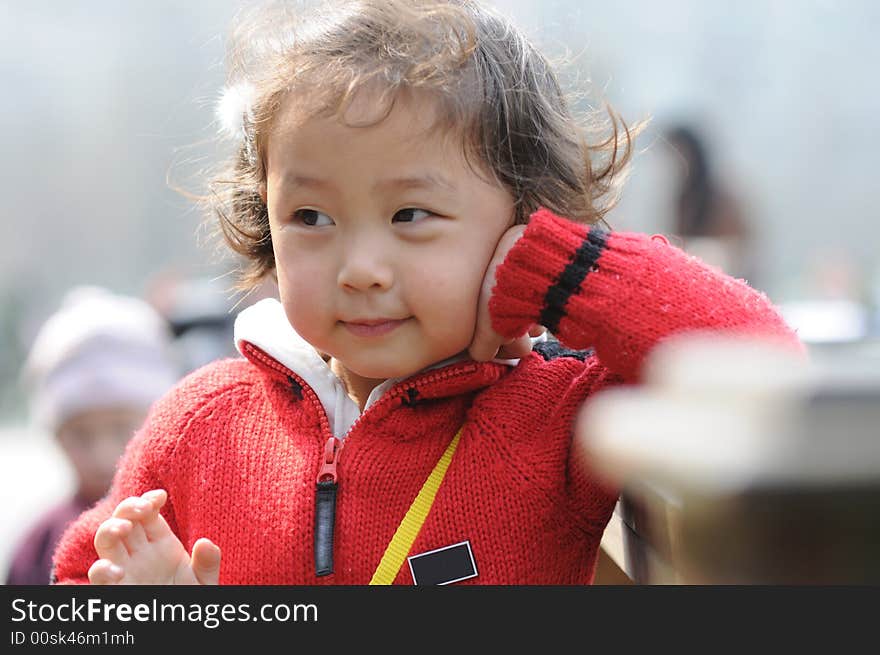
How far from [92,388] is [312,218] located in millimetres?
1674

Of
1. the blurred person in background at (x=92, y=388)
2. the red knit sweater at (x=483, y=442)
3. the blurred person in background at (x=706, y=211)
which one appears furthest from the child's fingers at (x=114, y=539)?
the blurred person in background at (x=706, y=211)

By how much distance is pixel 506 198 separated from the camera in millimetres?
1318

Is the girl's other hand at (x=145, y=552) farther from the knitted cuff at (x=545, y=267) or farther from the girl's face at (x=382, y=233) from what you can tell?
the knitted cuff at (x=545, y=267)

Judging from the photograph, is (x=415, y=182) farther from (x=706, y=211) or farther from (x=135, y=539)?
(x=706, y=211)

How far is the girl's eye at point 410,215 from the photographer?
49.4 inches

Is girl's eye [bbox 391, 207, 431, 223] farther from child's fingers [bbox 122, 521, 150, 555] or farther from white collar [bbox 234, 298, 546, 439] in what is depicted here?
child's fingers [bbox 122, 521, 150, 555]

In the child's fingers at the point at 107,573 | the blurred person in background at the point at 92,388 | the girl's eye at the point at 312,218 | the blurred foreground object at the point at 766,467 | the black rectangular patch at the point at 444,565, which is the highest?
the blurred person in background at the point at 92,388

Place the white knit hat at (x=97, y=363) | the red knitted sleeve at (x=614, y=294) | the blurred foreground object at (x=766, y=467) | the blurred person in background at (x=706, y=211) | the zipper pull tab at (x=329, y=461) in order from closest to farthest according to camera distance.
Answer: the blurred foreground object at (x=766, y=467), the red knitted sleeve at (x=614, y=294), the zipper pull tab at (x=329, y=461), the white knit hat at (x=97, y=363), the blurred person in background at (x=706, y=211)

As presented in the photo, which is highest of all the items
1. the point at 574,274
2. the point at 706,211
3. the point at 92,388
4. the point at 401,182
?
the point at 706,211

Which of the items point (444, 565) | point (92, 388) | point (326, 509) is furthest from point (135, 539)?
point (92, 388)

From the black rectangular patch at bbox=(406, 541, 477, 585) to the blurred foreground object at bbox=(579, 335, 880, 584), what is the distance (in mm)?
237

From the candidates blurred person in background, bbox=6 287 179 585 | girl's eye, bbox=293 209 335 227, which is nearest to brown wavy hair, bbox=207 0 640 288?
girl's eye, bbox=293 209 335 227

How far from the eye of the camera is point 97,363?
282cm

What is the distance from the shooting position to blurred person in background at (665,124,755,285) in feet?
14.6
